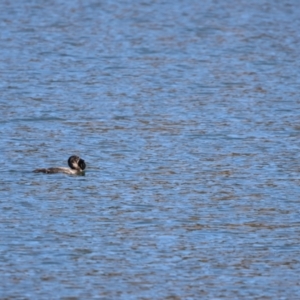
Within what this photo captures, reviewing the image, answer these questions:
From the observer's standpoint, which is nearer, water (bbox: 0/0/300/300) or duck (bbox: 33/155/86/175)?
water (bbox: 0/0/300/300)

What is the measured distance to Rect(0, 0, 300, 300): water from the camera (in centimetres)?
1048

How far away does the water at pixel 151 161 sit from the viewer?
412 inches

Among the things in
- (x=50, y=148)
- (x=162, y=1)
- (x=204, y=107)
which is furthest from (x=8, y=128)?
(x=162, y=1)

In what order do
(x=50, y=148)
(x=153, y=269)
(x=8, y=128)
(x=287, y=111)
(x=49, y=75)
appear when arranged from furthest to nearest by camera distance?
(x=49, y=75) < (x=287, y=111) < (x=8, y=128) < (x=50, y=148) < (x=153, y=269)

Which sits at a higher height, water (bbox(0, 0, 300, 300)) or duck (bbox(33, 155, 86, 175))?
duck (bbox(33, 155, 86, 175))

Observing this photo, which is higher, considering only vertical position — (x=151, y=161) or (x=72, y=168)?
(x=72, y=168)

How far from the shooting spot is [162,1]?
32562mm

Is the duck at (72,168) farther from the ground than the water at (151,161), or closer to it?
farther from the ground

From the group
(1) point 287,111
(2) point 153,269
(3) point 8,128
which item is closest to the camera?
(2) point 153,269

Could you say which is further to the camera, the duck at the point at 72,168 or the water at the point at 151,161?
the duck at the point at 72,168

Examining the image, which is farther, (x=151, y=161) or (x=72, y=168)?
(x=151, y=161)

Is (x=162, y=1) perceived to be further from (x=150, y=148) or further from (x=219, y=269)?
(x=219, y=269)

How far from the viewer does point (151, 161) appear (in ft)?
48.9

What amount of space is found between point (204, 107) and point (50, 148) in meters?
3.85
